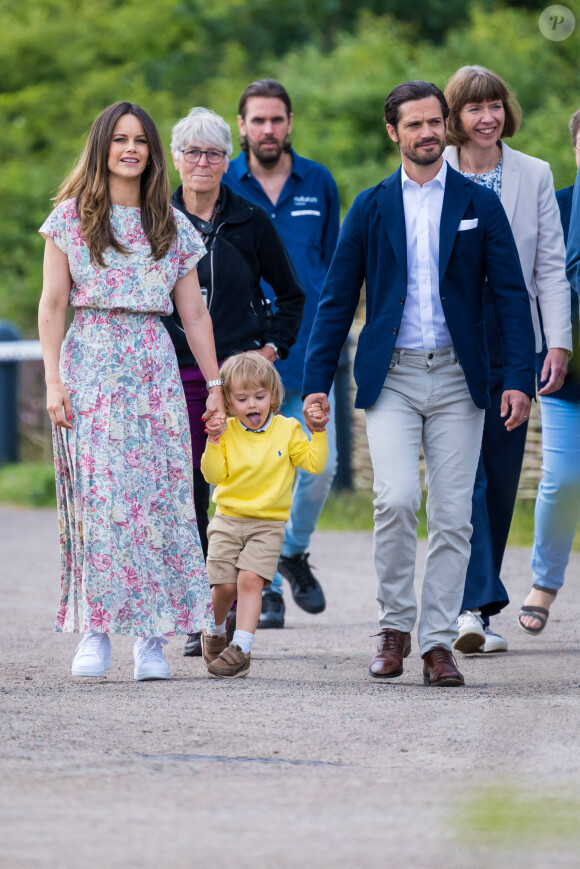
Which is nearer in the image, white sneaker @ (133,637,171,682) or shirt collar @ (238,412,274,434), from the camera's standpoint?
white sneaker @ (133,637,171,682)

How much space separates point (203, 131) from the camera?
5.46m

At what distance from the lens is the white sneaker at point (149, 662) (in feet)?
16.1

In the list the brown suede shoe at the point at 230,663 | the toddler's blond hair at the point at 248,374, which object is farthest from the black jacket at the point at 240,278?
the brown suede shoe at the point at 230,663

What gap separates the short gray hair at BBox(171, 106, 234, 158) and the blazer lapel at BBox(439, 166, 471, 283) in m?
1.03

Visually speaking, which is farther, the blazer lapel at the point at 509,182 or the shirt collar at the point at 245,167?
the shirt collar at the point at 245,167

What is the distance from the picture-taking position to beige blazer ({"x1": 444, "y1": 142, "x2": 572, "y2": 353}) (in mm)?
5406

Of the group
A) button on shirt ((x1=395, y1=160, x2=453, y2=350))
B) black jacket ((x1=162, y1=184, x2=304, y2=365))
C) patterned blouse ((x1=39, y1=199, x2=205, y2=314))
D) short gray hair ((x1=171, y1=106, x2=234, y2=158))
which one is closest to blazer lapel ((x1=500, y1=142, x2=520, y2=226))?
button on shirt ((x1=395, y1=160, x2=453, y2=350))

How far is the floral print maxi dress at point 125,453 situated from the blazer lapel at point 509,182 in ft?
4.05

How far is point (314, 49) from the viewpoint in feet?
75.4

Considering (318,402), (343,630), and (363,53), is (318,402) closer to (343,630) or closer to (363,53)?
(343,630)

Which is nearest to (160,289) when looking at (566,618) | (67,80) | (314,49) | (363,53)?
(566,618)

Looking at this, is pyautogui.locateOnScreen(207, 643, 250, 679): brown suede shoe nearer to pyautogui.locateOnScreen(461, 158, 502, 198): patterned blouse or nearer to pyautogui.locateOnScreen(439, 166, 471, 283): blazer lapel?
pyautogui.locateOnScreen(439, 166, 471, 283): blazer lapel

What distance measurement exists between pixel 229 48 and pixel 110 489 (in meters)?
22.6

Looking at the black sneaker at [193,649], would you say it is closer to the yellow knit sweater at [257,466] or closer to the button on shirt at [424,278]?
the yellow knit sweater at [257,466]
